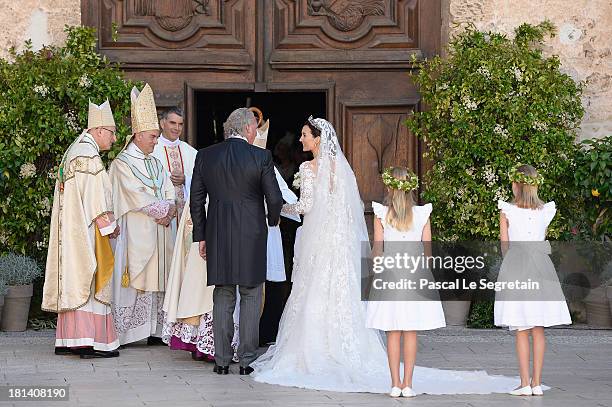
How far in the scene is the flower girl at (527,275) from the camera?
303 inches

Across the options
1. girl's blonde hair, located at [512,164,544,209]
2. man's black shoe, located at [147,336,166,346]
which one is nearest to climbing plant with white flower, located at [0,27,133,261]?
man's black shoe, located at [147,336,166,346]

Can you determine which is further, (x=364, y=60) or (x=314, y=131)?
(x=364, y=60)

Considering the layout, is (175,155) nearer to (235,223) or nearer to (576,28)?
(235,223)

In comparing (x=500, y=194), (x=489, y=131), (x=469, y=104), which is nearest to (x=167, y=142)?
(x=469, y=104)

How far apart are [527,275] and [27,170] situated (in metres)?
4.59

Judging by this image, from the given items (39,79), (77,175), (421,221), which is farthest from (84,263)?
(421,221)

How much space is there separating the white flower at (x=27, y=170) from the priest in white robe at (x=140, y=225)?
1010 millimetres

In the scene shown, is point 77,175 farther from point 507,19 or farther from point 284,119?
point 284,119

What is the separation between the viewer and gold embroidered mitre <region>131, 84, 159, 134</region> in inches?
377

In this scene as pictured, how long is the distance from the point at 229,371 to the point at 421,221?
6.00 feet

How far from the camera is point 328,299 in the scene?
8594mm

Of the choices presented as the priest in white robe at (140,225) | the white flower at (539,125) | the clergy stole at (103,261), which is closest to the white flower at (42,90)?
the priest in white robe at (140,225)

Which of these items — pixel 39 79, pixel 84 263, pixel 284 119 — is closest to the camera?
pixel 84 263

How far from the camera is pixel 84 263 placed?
9.15 metres
